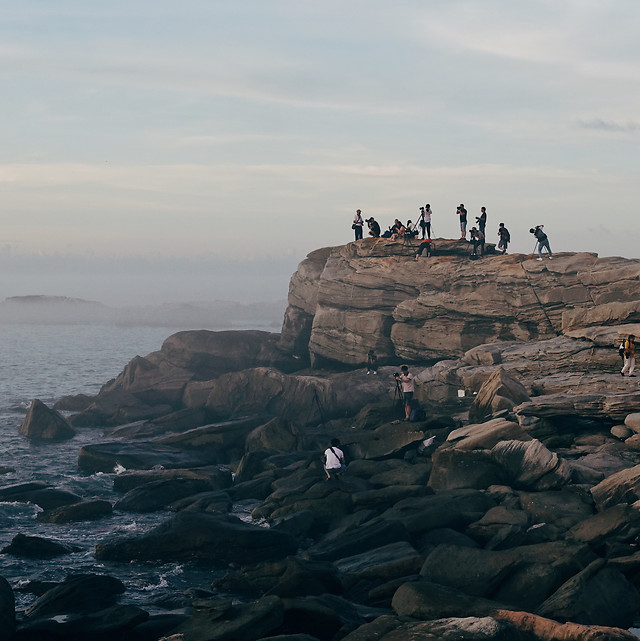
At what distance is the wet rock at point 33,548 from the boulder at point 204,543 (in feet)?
4.84

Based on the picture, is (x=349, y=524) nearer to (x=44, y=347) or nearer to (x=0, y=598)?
(x=0, y=598)

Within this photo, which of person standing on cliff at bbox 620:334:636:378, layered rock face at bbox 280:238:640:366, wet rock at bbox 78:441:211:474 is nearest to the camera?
person standing on cliff at bbox 620:334:636:378

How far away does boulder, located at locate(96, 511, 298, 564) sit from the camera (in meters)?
24.1

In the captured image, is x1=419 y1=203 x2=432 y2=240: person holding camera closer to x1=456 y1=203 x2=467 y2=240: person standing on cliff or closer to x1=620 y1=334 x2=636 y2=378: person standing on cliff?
x1=456 y1=203 x2=467 y2=240: person standing on cliff

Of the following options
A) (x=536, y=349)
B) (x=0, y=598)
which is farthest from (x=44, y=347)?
(x=0, y=598)

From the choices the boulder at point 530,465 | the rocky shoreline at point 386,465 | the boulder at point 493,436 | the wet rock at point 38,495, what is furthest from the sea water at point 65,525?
the boulder at point 493,436

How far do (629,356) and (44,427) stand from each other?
34029 millimetres

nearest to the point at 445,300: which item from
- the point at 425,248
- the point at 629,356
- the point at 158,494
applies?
the point at 425,248

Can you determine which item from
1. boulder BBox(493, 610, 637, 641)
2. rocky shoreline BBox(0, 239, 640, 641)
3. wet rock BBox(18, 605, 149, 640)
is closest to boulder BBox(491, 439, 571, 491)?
rocky shoreline BBox(0, 239, 640, 641)

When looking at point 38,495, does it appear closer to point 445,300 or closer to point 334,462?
point 334,462

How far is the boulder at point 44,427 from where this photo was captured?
155 ft

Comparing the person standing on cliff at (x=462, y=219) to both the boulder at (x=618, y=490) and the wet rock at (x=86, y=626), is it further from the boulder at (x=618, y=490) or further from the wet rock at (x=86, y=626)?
the wet rock at (x=86, y=626)

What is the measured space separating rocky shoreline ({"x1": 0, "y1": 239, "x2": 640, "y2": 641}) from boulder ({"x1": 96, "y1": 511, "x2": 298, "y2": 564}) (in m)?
0.05

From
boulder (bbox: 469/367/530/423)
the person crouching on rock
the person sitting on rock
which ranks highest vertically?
the person sitting on rock
